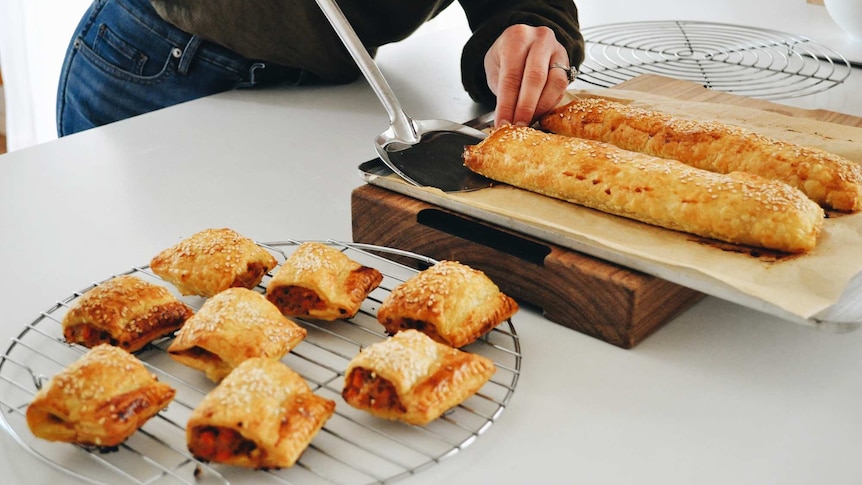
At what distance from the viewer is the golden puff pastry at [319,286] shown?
107cm

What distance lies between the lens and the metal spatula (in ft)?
4.37

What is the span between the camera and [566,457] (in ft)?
2.92

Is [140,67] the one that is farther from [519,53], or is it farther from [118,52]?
[519,53]

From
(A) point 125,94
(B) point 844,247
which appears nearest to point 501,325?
(B) point 844,247

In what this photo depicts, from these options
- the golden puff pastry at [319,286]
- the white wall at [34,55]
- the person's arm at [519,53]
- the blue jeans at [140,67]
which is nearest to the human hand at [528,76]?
the person's arm at [519,53]

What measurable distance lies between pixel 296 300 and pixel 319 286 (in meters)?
0.05

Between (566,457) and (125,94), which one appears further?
(125,94)

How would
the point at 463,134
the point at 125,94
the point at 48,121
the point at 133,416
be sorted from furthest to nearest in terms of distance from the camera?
the point at 48,121, the point at 125,94, the point at 463,134, the point at 133,416

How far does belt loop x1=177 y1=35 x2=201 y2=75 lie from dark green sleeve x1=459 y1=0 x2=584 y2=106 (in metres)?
0.60

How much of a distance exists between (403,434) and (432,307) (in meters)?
0.17

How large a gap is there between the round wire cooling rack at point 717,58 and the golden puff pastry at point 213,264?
1052 millimetres

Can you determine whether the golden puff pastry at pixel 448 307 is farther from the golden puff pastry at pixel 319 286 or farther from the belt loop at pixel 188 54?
the belt loop at pixel 188 54

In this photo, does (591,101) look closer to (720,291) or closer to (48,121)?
(720,291)

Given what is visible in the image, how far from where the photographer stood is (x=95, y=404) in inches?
33.1
